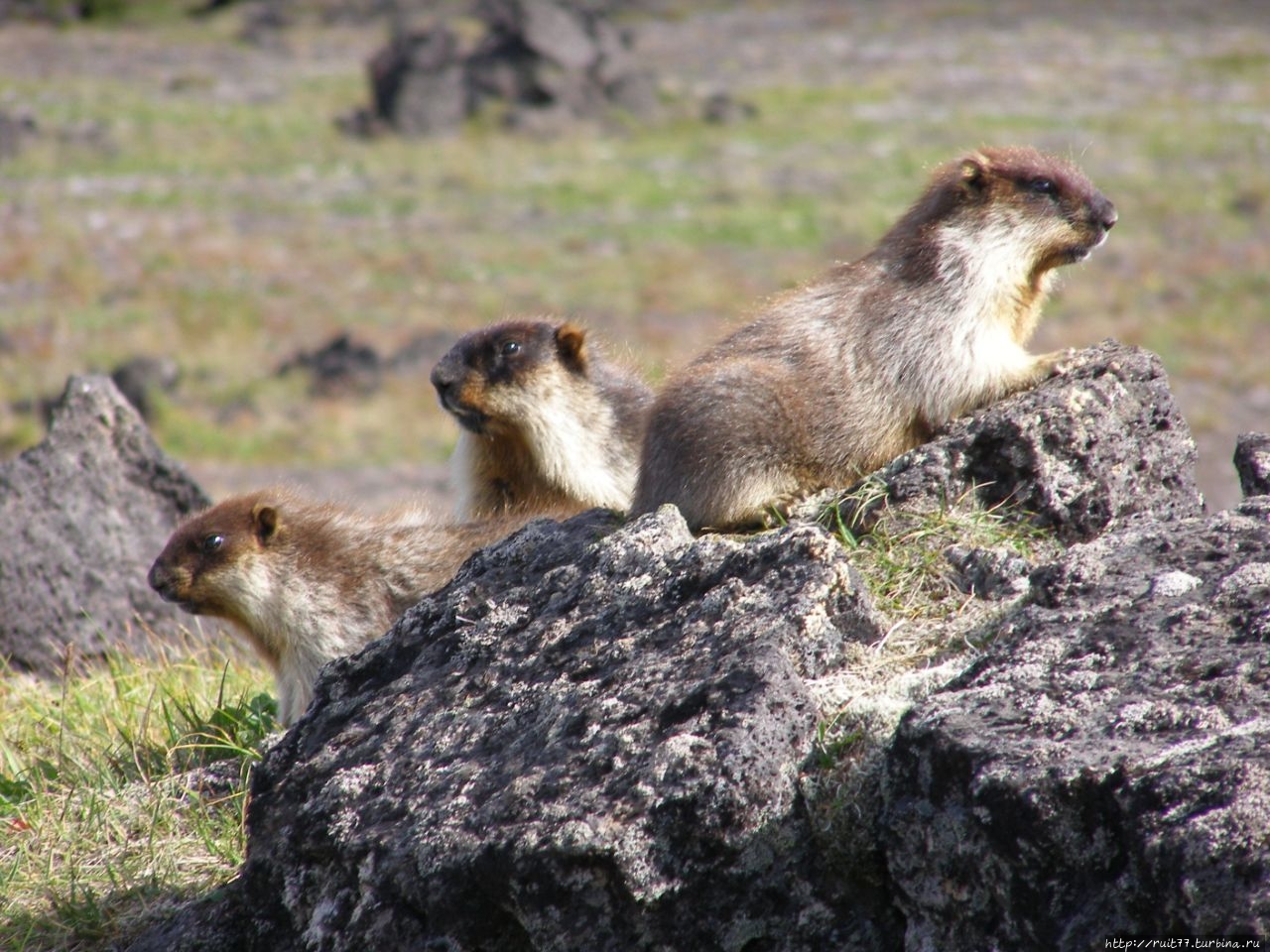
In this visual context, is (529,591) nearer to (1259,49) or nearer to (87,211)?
(87,211)

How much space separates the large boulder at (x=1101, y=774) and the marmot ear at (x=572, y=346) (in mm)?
5095

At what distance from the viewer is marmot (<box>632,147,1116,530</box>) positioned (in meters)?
6.29

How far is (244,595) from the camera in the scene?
753cm

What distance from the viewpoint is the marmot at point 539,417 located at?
28.8 ft

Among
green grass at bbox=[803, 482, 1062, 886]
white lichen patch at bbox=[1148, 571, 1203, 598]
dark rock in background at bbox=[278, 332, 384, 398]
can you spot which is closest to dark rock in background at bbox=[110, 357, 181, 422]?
dark rock in background at bbox=[278, 332, 384, 398]

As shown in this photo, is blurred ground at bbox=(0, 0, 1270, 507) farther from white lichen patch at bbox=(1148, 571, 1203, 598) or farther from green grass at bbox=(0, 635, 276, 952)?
white lichen patch at bbox=(1148, 571, 1203, 598)

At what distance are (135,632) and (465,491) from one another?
2494mm

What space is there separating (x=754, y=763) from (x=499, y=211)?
40644 millimetres

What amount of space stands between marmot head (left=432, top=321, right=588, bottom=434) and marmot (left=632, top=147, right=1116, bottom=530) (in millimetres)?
2148

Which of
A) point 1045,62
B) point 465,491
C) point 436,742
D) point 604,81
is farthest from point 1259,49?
point 436,742

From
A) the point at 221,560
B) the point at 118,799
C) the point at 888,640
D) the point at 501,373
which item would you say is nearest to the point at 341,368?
the point at 501,373

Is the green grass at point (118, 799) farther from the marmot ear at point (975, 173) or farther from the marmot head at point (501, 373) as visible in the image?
the marmot ear at point (975, 173)

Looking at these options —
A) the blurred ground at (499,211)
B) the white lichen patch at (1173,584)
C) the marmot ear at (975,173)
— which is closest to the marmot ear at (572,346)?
the blurred ground at (499,211)

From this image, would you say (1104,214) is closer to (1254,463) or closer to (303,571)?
(1254,463)
